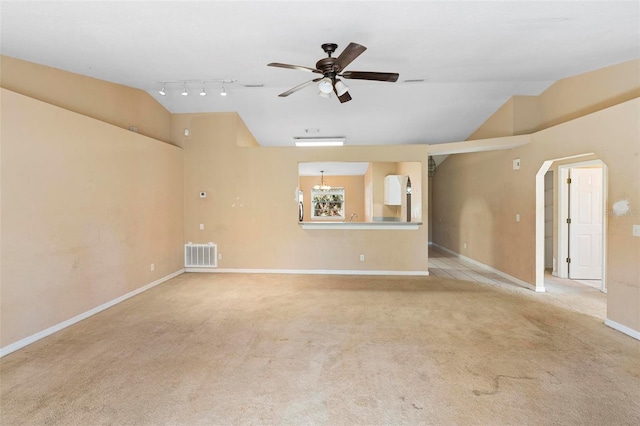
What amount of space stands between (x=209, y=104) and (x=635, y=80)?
6.04 meters

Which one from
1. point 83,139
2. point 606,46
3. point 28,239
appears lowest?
point 28,239

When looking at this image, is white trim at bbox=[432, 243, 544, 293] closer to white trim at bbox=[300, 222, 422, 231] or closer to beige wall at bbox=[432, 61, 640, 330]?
beige wall at bbox=[432, 61, 640, 330]

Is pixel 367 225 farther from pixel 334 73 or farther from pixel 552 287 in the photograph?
pixel 334 73

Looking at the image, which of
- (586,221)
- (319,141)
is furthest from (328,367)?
(586,221)

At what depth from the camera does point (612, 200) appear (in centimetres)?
326

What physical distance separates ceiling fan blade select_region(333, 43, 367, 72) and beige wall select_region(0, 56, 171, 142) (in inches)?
129

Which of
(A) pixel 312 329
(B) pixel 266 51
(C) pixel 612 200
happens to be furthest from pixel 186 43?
(C) pixel 612 200

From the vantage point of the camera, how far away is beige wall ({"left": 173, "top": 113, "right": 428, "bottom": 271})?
5.64 meters

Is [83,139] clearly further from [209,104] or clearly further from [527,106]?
Result: [527,106]

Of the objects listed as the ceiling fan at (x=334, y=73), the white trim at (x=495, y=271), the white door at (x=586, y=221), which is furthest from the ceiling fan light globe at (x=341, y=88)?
the white door at (x=586, y=221)

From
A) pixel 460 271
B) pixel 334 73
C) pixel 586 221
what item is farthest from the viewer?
pixel 460 271

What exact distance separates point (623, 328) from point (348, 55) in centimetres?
396

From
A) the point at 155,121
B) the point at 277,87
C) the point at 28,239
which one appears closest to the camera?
the point at 28,239

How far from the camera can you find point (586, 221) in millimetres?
5176
